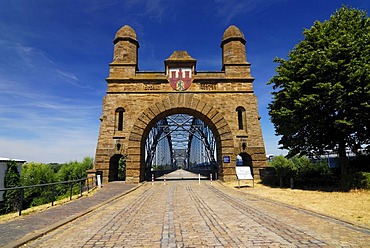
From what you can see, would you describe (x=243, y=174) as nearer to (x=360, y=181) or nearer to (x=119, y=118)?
(x=360, y=181)

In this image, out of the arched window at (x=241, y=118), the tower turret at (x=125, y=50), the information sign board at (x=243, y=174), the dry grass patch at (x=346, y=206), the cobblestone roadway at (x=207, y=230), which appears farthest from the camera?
the tower turret at (x=125, y=50)

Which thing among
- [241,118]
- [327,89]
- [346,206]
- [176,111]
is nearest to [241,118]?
[241,118]

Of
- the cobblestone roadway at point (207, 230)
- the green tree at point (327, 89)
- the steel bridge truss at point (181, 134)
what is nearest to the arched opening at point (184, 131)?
the steel bridge truss at point (181, 134)

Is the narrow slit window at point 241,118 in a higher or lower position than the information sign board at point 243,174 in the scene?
higher

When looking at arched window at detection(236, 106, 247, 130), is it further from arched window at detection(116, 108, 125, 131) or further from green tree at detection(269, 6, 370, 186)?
arched window at detection(116, 108, 125, 131)

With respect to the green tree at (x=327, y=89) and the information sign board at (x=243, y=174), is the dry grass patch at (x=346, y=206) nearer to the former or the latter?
the green tree at (x=327, y=89)

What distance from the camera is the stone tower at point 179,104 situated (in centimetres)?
1859

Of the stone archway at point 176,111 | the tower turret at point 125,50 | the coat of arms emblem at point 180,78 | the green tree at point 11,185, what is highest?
the tower turret at point 125,50

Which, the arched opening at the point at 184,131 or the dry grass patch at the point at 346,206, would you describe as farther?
the arched opening at the point at 184,131

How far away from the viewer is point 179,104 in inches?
759

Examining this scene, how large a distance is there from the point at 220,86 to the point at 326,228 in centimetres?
1559

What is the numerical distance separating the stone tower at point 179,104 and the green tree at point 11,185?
15140 millimetres

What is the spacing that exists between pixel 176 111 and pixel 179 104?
2.81ft

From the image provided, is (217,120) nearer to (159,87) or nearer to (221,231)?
(159,87)
